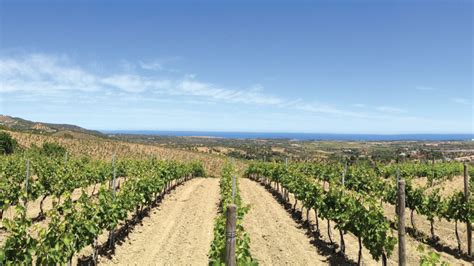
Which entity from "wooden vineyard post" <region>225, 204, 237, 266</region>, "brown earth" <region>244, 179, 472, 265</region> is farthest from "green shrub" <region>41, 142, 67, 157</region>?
"wooden vineyard post" <region>225, 204, 237, 266</region>

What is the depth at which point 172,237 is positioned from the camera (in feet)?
43.8

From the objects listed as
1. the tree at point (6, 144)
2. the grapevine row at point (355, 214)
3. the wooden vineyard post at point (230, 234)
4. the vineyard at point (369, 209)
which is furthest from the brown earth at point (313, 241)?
the tree at point (6, 144)

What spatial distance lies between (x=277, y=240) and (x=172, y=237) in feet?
11.9

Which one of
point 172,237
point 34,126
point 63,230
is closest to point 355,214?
point 172,237

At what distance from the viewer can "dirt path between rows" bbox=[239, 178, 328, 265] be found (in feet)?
37.3

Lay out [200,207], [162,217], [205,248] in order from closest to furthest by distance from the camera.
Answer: [205,248] → [162,217] → [200,207]

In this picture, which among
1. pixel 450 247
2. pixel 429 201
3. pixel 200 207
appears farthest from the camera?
pixel 200 207

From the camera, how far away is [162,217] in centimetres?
1680

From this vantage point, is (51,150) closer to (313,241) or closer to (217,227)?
(313,241)

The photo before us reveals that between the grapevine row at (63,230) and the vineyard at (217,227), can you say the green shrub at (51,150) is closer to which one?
the vineyard at (217,227)

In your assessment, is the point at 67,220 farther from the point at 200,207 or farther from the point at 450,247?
the point at 450,247

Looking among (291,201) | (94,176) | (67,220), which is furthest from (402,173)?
(67,220)

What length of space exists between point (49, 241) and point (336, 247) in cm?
875

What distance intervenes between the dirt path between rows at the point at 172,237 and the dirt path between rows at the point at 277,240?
1.61m
